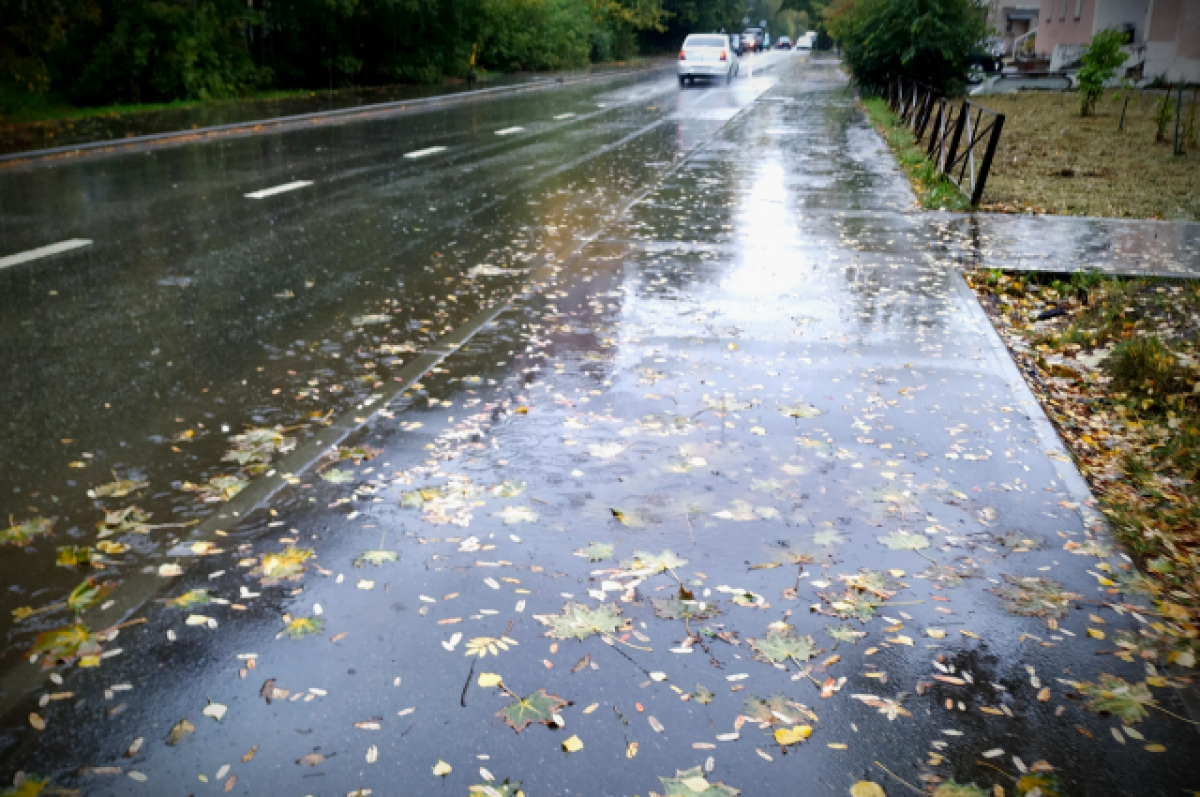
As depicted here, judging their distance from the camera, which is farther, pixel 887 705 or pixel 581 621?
pixel 581 621

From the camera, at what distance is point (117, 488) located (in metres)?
4.52

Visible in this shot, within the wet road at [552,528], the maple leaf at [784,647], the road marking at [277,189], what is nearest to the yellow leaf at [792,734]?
the wet road at [552,528]

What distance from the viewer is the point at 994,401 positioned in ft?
19.4

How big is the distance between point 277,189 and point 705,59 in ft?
97.4

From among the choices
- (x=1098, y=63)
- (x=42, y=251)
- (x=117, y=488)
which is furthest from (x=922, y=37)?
(x=117, y=488)

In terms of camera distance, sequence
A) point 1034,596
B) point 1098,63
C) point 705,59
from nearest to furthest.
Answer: point 1034,596 < point 1098,63 < point 705,59

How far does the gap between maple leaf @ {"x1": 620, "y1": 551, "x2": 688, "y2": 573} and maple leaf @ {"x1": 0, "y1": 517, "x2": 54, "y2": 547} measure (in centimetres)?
250

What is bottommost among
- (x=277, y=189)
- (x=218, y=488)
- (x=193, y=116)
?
(x=218, y=488)

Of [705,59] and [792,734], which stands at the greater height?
[705,59]

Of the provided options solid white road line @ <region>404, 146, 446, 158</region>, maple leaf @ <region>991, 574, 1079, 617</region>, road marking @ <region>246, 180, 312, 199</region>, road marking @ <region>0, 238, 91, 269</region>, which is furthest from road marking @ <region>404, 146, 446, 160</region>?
maple leaf @ <region>991, 574, 1079, 617</region>

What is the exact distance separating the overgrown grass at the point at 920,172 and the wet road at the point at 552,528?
10.8 feet

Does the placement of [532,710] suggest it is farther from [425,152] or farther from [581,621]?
[425,152]

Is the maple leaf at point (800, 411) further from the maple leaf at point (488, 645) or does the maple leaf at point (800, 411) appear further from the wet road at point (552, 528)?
the maple leaf at point (488, 645)

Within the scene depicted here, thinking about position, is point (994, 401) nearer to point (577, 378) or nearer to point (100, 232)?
point (577, 378)
